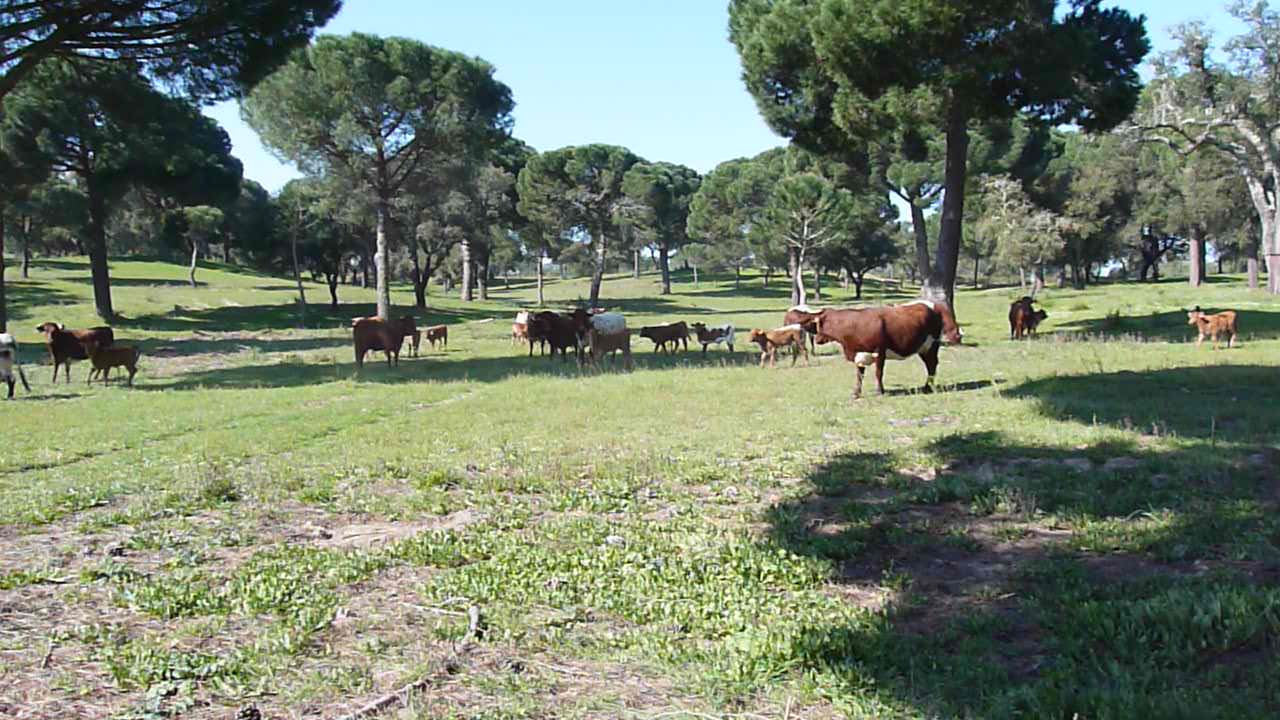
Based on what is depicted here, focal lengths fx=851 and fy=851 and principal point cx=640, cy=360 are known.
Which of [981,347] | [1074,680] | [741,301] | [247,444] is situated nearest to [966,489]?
[1074,680]

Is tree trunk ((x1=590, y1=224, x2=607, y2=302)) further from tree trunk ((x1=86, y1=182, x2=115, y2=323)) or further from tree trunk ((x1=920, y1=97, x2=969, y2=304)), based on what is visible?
tree trunk ((x1=920, y1=97, x2=969, y2=304))

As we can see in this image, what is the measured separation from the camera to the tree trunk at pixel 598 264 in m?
55.9

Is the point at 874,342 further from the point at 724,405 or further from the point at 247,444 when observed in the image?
the point at 247,444

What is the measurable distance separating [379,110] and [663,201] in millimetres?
37370

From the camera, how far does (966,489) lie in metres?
6.70

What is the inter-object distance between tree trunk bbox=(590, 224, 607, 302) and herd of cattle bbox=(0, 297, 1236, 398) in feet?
83.3

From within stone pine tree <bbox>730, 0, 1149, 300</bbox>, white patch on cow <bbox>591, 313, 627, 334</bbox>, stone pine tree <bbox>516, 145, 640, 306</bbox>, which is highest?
stone pine tree <bbox>516, 145, 640, 306</bbox>

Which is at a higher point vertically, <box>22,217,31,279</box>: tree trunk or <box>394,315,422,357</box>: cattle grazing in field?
<box>22,217,31,279</box>: tree trunk

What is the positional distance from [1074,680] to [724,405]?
29.6ft

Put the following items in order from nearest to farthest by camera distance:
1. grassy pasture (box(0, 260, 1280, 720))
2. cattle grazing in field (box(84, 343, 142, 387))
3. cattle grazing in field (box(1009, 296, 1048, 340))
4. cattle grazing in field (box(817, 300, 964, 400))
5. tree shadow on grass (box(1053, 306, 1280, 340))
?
grassy pasture (box(0, 260, 1280, 720)) → cattle grazing in field (box(817, 300, 964, 400)) → cattle grazing in field (box(84, 343, 142, 387)) → tree shadow on grass (box(1053, 306, 1280, 340)) → cattle grazing in field (box(1009, 296, 1048, 340))

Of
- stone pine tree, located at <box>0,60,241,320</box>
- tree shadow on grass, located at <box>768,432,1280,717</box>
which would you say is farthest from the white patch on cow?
tree shadow on grass, located at <box>768,432,1280,717</box>

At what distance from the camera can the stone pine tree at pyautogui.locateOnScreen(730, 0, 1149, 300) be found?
1759 cm

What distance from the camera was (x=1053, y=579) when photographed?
4.74 meters

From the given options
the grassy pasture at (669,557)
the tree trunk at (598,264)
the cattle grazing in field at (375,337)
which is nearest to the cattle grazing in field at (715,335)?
the cattle grazing in field at (375,337)
